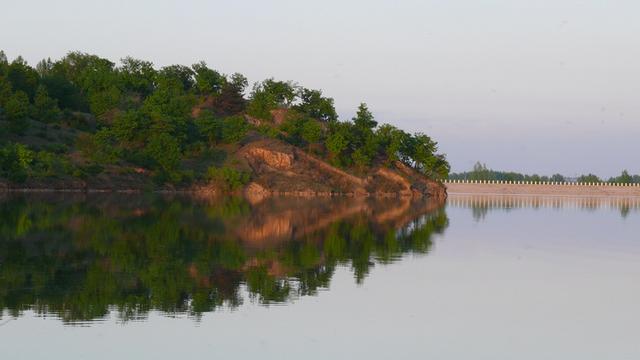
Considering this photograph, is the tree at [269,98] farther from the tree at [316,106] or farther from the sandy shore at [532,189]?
the sandy shore at [532,189]

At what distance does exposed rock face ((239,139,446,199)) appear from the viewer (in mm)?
137500

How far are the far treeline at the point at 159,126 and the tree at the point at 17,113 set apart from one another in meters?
0.13

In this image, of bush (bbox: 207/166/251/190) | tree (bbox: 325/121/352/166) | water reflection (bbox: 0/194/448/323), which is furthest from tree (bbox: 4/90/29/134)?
water reflection (bbox: 0/194/448/323)

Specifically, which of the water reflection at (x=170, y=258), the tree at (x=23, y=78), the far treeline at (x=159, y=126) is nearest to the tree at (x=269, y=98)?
the far treeline at (x=159, y=126)

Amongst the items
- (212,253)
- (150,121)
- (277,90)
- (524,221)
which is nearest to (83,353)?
(212,253)

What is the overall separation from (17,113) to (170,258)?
88178mm

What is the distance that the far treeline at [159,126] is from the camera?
11450 cm

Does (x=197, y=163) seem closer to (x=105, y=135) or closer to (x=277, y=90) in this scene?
(x=105, y=135)

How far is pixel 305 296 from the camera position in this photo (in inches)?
975

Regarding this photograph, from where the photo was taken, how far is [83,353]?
17.0m

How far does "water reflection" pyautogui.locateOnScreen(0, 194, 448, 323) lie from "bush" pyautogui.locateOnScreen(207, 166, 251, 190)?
7055 cm

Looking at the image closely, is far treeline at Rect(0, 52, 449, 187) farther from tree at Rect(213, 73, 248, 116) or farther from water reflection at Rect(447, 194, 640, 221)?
water reflection at Rect(447, 194, 640, 221)

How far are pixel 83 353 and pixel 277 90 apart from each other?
493 ft

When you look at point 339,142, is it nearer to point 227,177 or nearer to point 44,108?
point 227,177
